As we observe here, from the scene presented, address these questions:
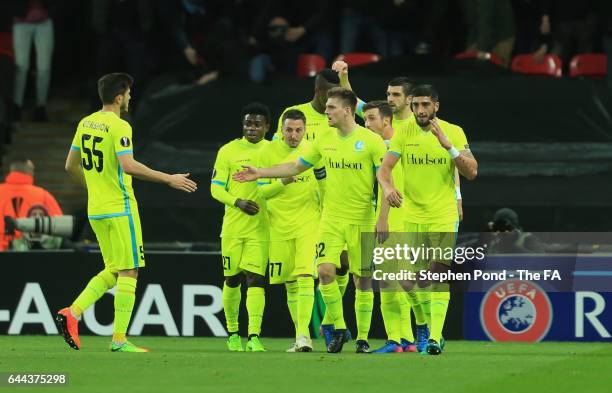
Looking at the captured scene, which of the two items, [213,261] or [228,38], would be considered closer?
[213,261]

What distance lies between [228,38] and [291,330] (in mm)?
5034

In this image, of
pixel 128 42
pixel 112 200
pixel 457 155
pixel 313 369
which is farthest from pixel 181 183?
pixel 128 42

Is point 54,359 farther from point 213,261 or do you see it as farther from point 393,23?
point 393,23

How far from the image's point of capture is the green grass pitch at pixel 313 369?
10383 millimetres

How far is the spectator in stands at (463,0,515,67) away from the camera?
1948 centimetres

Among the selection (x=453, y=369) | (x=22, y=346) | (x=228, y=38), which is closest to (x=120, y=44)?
(x=228, y=38)

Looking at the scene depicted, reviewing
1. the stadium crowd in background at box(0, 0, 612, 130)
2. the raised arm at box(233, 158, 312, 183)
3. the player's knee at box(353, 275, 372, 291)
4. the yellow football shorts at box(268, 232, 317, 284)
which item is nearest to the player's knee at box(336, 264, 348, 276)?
the yellow football shorts at box(268, 232, 317, 284)

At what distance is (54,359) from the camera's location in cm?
1234

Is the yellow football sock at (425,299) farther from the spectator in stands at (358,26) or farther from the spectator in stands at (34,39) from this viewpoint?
the spectator in stands at (34,39)

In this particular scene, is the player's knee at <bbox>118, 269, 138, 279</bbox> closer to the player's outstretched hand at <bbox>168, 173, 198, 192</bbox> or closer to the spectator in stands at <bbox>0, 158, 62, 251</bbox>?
the player's outstretched hand at <bbox>168, 173, 198, 192</bbox>

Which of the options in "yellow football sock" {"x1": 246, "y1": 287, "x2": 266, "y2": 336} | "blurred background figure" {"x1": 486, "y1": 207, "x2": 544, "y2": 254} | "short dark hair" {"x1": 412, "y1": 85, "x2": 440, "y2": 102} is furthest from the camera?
"blurred background figure" {"x1": 486, "y1": 207, "x2": 544, "y2": 254}

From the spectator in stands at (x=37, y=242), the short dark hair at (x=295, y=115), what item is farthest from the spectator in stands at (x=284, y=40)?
the short dark hair at (x=295, y=115)

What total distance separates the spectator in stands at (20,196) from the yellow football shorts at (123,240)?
436cm

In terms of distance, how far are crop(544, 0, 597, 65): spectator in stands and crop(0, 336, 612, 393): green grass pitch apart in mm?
6541
